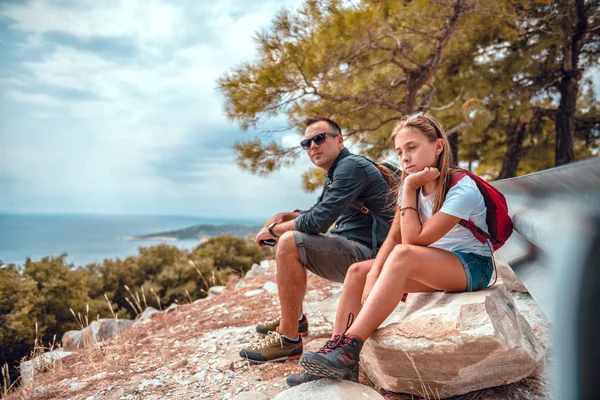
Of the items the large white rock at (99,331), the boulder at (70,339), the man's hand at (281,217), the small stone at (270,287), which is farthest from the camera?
the boulder at (70,339)

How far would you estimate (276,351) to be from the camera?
111 inches

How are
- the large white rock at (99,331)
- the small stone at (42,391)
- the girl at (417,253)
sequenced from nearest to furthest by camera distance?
the girl at (417,253) → the small stone at (42,391) → the large white rock at (99,331)

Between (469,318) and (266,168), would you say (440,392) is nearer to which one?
(469,318)

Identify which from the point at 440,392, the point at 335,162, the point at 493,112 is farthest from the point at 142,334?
the point at 493,112

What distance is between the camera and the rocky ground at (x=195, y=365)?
8.38 ft

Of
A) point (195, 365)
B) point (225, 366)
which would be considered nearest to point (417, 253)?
point (225, 366)

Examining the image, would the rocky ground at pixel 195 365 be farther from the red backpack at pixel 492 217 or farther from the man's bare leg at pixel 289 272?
the red backpack at pixel 492 217

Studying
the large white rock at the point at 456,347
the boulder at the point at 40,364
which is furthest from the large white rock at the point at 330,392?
the boulder at the point at 40,364

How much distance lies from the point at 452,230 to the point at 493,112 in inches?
394

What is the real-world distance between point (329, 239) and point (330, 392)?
108 cm

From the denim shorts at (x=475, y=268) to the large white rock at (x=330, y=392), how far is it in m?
0.75

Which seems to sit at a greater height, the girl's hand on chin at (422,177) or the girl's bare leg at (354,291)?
the girl's hand on chin at (422,177)

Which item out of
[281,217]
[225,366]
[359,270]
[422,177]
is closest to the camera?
[422,177]

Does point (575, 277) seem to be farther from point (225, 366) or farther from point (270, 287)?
point (270, 287)
